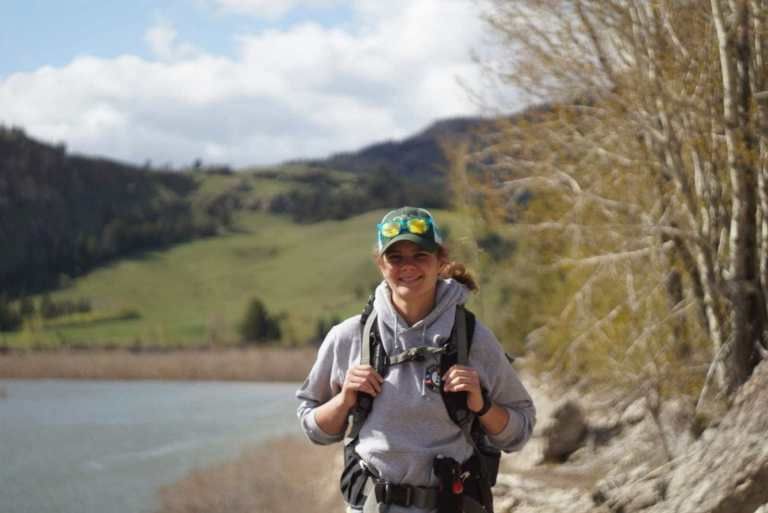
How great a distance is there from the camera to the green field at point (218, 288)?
406 ft

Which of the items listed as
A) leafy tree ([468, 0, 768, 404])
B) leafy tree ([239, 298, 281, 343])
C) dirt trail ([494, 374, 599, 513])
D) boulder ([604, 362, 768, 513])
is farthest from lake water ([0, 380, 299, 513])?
leafy tree ([239, 298, 281, 343])

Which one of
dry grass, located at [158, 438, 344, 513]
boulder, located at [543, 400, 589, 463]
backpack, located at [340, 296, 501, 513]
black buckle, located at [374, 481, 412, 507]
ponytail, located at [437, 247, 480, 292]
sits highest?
ponytail, located at [437, 247, 480, 292]

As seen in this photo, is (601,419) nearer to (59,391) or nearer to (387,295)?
(387,295)

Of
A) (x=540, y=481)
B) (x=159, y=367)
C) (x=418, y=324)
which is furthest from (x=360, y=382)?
(x=159, y=367)

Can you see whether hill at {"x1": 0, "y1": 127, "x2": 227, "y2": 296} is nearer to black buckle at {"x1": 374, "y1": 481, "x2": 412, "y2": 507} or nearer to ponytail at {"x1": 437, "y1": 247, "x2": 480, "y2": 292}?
ponytail at {"x1": 437, "y1": 247, "x2": 480, "y2": 292}

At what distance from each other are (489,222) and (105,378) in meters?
64.8

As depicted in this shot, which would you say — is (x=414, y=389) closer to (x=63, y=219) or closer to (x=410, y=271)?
(x=410, y=271)

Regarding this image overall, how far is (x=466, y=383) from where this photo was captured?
154 inches

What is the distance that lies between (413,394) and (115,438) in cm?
3373

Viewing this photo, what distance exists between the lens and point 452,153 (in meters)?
21.4

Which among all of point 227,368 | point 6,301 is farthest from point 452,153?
point 6,301

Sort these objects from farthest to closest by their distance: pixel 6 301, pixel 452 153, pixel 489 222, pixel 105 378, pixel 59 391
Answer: pixel 6 301
pixel 105 378
pixel 59 391
pixel 452 153
pixel 489 222

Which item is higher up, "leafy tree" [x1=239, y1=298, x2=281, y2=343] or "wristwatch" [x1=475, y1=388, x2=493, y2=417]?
"wristwatch" [x1=475, y1=388, x2=493, y2=417]

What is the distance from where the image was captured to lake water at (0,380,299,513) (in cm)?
2236
